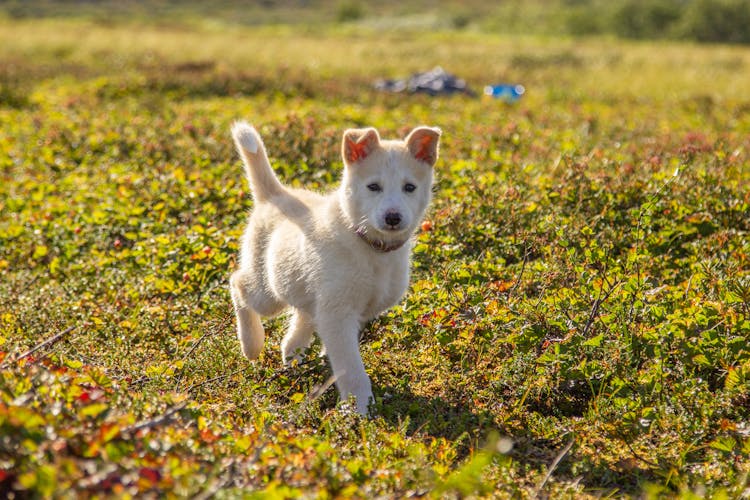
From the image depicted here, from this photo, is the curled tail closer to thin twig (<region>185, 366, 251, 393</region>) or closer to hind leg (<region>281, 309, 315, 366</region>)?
hind leg (<region>281, 309, 315, 366</region>)

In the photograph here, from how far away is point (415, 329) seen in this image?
5848 millimetres

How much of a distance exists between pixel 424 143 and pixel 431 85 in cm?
1291

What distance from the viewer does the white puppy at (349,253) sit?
5.02m

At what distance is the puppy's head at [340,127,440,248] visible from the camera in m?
5.11

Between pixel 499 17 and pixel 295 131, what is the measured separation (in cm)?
6409

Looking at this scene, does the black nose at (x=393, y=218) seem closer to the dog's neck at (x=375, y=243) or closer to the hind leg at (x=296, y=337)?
the dog's neck at (x=375, y=243)

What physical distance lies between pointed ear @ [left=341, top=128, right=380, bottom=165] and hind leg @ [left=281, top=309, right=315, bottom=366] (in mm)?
1253

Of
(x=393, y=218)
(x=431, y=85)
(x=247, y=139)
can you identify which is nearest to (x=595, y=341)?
(x=393, y=218)

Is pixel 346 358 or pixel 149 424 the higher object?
pixel 149 424

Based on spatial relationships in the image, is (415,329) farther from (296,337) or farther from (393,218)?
(393,218)

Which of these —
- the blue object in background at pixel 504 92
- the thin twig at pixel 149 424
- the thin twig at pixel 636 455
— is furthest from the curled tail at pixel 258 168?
the blue object in background at pixel 504 92

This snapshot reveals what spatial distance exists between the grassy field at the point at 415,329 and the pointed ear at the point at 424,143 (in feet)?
3.64

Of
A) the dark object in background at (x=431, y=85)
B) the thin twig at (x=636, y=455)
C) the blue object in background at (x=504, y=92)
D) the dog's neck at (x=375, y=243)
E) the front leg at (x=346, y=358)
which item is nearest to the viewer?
the thin twig at (x=636, y=455)

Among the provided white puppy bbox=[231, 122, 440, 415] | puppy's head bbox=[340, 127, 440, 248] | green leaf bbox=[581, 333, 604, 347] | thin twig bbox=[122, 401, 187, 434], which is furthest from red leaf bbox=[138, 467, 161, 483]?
green leaf bbox=[581, 333, 604, 347]
